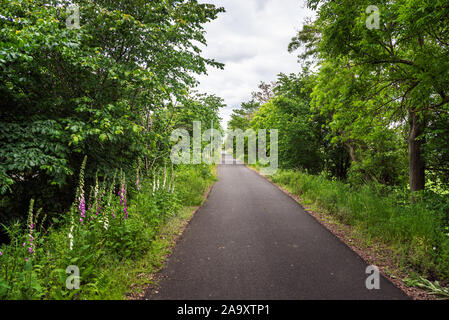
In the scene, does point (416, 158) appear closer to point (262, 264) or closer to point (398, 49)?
point (398, 49)

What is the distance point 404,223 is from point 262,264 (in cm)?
318

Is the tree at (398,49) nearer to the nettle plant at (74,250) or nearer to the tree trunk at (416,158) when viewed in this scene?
the tree trunk at (416,158)

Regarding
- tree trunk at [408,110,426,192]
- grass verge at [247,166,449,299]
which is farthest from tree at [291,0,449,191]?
grass verge at [247,166,449,299]

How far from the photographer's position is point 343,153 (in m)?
11.7

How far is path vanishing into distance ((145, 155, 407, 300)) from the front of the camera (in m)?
2.93

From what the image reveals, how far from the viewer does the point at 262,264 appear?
3.69m

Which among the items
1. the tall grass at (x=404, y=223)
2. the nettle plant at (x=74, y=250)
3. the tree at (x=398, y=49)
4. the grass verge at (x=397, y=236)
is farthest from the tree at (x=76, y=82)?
the tall grass at (x=404, y=223)

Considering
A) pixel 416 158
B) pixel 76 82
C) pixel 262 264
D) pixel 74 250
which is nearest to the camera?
pixel 74 250

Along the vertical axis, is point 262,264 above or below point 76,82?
below

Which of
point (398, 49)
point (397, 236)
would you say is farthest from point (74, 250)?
point (398, 49)

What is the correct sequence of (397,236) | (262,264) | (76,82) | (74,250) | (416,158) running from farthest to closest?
(416,158), (76,82), (397,236), (262,264), (74,250)

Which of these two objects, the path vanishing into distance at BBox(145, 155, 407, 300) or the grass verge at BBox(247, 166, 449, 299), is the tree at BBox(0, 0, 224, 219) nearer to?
the path vanishing into distance at BBox(145, 155, 407, 300)

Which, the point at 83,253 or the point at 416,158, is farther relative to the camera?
the point at 416,158

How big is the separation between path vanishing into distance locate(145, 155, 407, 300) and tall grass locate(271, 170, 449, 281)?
2.70 feet
